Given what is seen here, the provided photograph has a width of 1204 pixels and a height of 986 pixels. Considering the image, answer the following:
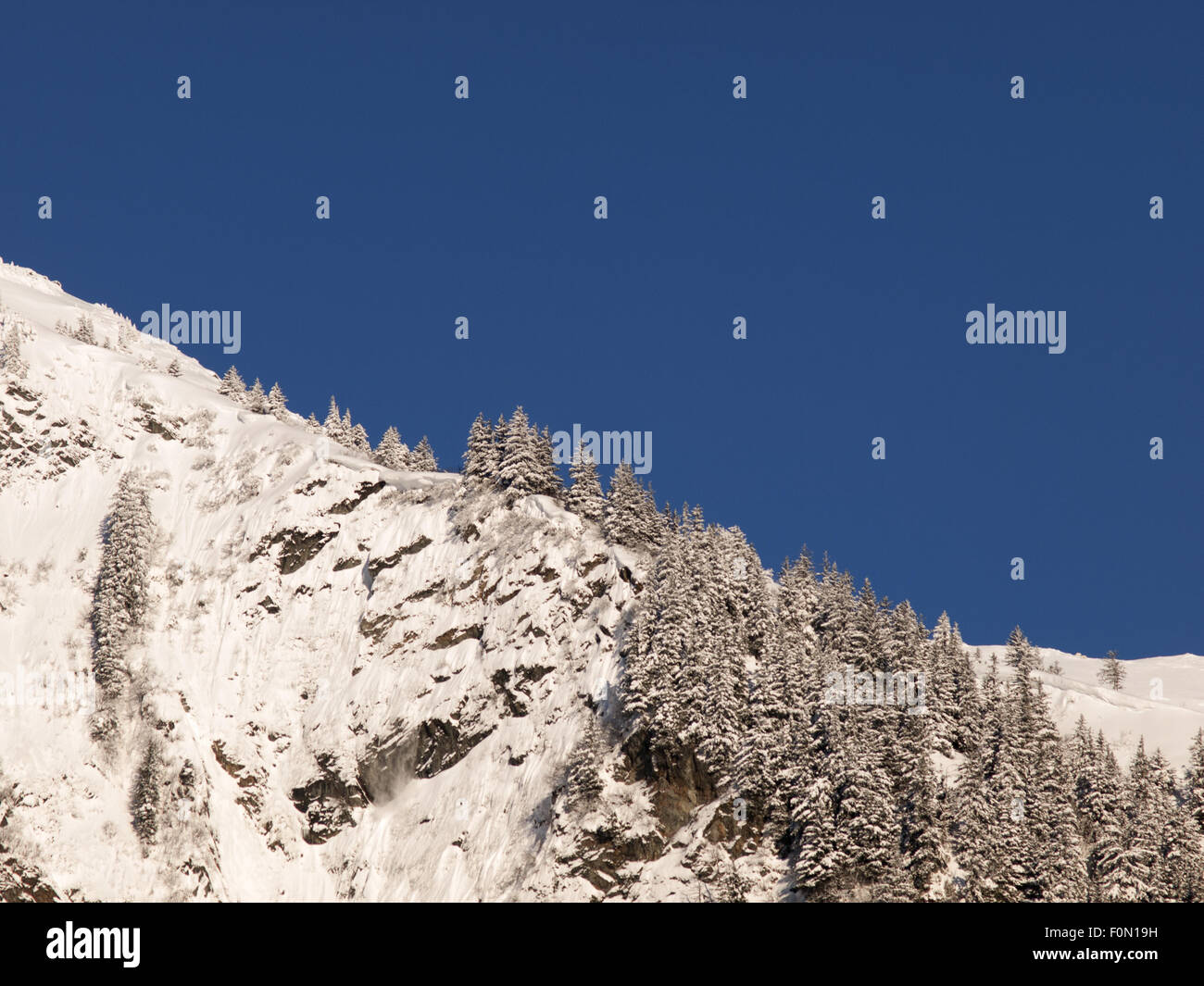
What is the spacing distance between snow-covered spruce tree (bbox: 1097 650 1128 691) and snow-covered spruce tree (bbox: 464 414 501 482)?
74.6 meters

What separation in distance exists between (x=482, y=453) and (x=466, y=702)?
923 inches

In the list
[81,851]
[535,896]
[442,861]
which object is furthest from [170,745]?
[535,896]

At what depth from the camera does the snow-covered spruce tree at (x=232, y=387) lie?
150 meters

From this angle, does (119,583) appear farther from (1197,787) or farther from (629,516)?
(1197,787)

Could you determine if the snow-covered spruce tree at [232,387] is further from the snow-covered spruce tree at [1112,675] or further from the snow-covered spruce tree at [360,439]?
the snow-covered spruce tree at [1112,675]

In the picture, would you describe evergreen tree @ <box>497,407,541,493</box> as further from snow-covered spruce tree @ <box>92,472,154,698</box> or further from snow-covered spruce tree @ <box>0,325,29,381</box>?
snow-covered spruce tree @ <box>0,325,29,381</box>

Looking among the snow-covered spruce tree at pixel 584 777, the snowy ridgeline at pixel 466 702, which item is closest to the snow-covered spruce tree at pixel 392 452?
the snowy ridgeline at pixel 466 702

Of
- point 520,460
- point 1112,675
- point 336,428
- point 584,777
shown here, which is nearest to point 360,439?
point 336,428

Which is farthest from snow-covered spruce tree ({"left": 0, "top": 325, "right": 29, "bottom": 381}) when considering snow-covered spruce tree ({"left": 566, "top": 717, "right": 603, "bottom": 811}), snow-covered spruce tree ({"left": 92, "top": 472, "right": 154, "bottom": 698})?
snow-covered spruce tree ({"left": 566, "top": 717, "right": 603, "bottom": 811})

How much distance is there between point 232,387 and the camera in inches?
5950

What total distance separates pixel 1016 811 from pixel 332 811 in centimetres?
4932

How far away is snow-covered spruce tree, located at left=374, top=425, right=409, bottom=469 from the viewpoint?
138 meters
